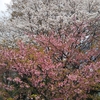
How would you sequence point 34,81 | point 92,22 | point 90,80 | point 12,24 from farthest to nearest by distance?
point 12,24 → point 92,22 → point 90,80 → point 34,81

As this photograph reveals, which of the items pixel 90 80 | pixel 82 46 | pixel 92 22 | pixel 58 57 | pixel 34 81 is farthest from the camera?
pixel 92 22

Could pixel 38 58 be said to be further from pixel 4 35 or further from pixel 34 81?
pixel 4 35

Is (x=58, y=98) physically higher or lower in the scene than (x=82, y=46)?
lower

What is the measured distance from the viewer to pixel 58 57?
740cm

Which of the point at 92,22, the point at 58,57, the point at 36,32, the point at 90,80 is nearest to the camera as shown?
the point at 90,80

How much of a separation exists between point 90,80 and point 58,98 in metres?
1.02

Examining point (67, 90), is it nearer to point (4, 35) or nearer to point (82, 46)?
point (82, 46)

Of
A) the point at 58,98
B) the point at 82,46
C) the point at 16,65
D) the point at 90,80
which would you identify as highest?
the point at 82,46

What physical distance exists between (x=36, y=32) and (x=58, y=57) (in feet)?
14.4

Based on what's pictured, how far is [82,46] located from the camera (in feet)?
26.6

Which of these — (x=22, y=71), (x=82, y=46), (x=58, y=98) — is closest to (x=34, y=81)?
(x=22, y=71)

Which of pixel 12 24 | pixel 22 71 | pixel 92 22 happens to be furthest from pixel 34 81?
pixel 12 24

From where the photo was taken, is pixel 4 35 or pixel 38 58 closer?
pixel 38 58

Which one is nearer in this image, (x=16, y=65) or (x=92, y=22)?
(x=16, y=65)
